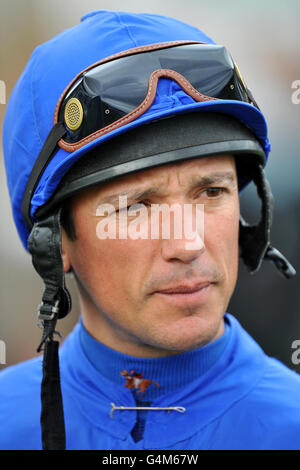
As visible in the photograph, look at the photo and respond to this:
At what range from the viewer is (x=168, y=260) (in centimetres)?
196

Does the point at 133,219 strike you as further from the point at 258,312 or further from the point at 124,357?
the point at 258,312

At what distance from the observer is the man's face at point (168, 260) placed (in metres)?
1.98

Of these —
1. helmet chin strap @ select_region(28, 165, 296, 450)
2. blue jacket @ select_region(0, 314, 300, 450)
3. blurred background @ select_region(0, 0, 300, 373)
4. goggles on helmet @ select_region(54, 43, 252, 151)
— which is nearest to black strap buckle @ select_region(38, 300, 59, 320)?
helmet chin strap @ select_region(28, 165, 296, 450)

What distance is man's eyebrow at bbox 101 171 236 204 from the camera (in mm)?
1988

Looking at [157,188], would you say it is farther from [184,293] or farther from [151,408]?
[151,408]

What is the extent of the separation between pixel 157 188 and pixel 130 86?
364 millimetres

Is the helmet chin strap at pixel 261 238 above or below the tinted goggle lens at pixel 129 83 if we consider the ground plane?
below

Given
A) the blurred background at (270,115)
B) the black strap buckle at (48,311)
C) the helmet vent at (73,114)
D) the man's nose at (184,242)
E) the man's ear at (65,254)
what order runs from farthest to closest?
the blurred background at (270,115) < the man's ear at (65,254) < the black strap buckle at (48,311) < the helmet vent at (73,114) < the man's nose at (184,242)

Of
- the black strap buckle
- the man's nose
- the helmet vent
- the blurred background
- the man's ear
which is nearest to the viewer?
the man's nose

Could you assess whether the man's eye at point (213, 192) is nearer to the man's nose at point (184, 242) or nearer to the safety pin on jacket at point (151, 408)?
the man's nose at point (184, 242)

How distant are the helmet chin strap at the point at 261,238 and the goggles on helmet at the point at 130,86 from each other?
421 millimetres

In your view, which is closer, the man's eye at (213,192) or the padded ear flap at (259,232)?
the man's eye at (213,192)

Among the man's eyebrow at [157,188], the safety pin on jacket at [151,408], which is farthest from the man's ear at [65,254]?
the safety pin on jacket at [151,408]

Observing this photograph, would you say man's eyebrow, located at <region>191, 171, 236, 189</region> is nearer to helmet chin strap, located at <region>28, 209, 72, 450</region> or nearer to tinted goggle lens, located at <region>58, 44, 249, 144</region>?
tinted goggle lens, located at <region>58, 44, 249, 144</region>
